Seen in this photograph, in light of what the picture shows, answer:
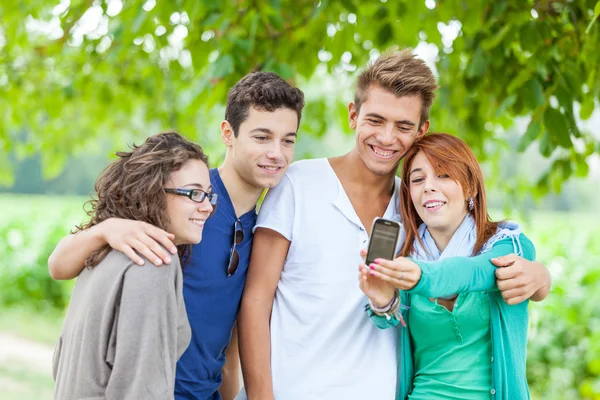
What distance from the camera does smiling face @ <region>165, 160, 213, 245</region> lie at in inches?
88.1

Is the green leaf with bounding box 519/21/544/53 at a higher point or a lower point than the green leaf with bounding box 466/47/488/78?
lower

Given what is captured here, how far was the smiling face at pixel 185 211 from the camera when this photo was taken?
2.24 meters

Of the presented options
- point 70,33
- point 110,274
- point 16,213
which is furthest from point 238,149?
point 16,213

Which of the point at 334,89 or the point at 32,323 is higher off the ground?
the point at 334,89

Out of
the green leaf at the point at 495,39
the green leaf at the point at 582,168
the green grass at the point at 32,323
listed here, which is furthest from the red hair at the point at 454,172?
the green grass at the point at 32,323

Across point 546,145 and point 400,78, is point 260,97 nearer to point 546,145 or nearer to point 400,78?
point 400,78

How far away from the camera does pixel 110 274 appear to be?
2039 mm

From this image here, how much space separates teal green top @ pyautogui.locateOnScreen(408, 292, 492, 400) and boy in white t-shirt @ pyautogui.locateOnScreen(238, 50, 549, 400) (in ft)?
0.44

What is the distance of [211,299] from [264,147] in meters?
0.54

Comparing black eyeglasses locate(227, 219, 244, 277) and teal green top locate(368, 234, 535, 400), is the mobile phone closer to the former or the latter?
teal green top locate(368, 234, 535, 400)

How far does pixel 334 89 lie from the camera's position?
6785mm

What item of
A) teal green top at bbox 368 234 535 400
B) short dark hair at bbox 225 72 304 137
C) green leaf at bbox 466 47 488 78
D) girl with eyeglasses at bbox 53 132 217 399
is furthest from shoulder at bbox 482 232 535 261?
green leaf at bbox 466 47 488 78

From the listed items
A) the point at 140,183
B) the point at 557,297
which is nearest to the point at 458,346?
the point at 140,183

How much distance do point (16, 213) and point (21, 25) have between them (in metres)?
9.39
